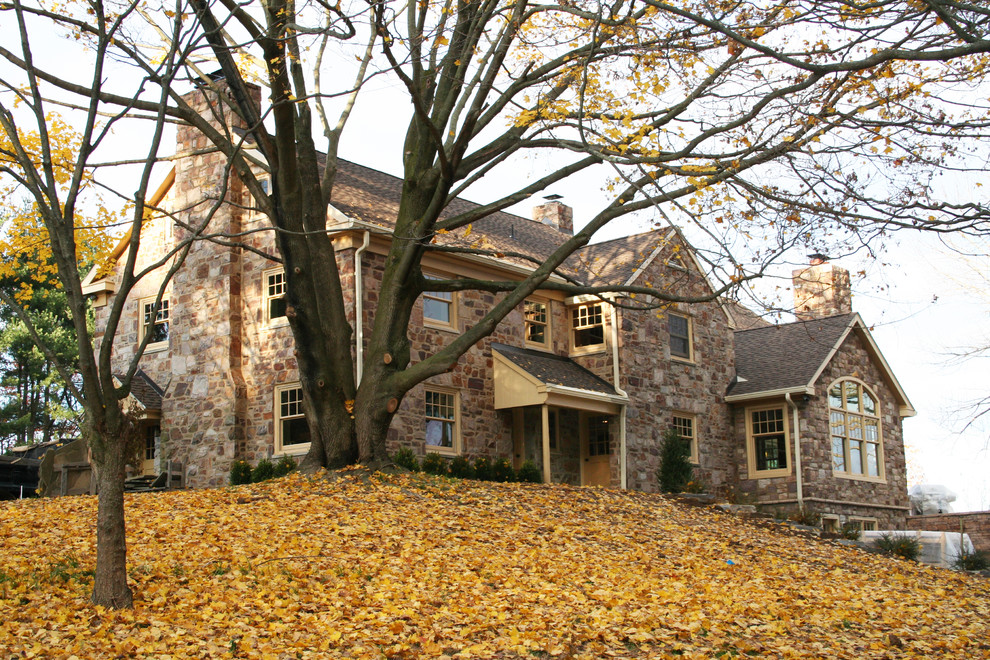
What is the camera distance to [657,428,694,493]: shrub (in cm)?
2047

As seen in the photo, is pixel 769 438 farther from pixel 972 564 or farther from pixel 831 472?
pixel 972 564

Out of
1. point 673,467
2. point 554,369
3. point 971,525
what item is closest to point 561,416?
point 554,369

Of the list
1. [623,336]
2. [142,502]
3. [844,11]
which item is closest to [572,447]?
[623,336]

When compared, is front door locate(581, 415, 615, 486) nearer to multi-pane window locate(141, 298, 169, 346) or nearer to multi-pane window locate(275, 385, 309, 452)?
multi-pane window locate(275, 385, 309, 452)

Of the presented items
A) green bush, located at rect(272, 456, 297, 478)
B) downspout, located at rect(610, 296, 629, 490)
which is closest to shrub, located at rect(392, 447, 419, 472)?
green bush, located at rect(272, 456, 297, 478)

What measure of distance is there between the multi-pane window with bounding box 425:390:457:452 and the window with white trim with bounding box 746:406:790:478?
8.16 m

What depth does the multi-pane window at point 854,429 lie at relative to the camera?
23.5m

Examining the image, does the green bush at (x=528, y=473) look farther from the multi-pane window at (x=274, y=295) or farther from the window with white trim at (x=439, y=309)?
the multi-pane window at (x=274, y=295)

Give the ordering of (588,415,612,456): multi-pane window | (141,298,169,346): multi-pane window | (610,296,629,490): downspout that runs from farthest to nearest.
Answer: (588,415,612,456): multi-pane window < (141,298,169,346): multi-pane window < (610,296,629,490): downspout

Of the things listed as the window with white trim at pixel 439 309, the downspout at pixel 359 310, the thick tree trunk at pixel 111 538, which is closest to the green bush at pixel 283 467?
the downspout at pixel 359 310

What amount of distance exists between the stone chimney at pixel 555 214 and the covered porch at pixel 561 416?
752cm

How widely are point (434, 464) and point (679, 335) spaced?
782 centimetres

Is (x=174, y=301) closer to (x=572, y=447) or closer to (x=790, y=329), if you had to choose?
(x=572, y=447)

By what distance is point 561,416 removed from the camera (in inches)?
829
